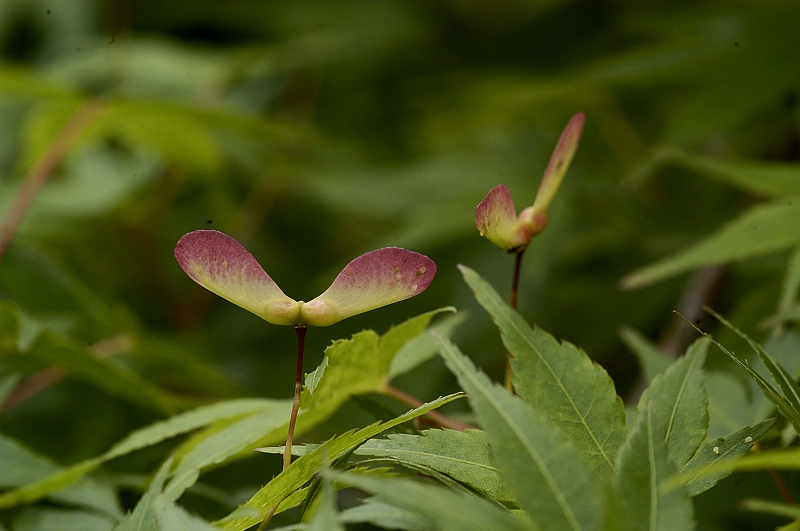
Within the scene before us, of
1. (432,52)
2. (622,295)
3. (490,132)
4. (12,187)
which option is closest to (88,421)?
(12,187)

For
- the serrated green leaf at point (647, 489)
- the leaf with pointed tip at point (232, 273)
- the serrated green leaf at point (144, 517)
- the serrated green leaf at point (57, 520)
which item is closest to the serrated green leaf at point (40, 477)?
the serrated green leaf at point (57, 520)

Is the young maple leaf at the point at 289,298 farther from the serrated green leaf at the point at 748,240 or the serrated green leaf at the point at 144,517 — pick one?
the serrated green leaf at the point at 748,240

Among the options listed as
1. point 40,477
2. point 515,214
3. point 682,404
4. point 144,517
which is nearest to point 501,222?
point 515,214

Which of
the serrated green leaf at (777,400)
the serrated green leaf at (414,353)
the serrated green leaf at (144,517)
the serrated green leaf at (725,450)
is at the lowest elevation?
the serrated green leaf at (725,450)

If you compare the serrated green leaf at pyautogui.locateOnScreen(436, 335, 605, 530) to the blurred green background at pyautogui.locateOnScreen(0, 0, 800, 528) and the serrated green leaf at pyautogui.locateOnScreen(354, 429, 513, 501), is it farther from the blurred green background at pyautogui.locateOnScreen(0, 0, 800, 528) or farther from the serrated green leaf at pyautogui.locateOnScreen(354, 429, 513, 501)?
the blurred green background at pyautogui.locateOnScreen(0, 0, 800, 528)

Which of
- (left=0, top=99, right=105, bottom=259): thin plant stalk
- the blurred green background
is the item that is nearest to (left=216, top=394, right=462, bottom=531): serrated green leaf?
the blurred green background

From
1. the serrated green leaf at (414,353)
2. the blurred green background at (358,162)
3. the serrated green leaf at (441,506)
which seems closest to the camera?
the serrated green leaf at (441,506)

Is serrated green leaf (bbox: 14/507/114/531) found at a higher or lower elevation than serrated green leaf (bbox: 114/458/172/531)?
higher
